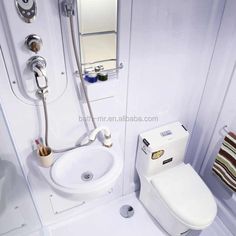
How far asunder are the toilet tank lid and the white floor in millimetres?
647

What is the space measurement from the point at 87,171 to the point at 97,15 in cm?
77

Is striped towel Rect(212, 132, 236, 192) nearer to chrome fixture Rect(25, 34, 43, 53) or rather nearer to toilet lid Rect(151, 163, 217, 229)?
toilet lid Rect(151, 163, 217, 229)

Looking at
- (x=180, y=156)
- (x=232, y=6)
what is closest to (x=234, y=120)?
(x=180, y=156)

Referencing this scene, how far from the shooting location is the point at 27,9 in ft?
2.54

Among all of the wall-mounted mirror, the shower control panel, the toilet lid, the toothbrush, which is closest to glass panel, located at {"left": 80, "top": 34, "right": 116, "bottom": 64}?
the wall-mounted mirror

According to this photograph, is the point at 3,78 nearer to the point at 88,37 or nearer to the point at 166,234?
the point at 88,37

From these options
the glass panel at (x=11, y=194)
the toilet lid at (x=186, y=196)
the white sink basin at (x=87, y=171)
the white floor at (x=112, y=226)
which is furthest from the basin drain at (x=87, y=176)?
the white floor at (x=112, y=226)

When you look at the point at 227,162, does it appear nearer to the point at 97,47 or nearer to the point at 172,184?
the point at 172,184

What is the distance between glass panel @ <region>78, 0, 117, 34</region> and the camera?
908mm

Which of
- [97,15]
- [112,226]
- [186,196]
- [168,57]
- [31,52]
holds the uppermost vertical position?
[97,15]

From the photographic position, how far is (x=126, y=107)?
1288 mm

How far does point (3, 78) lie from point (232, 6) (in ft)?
3.91

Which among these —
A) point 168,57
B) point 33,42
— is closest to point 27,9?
point 33,42

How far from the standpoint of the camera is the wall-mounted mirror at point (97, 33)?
922 mm
